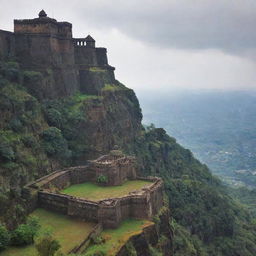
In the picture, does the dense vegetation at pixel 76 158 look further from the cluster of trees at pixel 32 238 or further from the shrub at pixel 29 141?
the cluster of trees at pixel 32 238

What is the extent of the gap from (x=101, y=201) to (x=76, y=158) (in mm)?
18220

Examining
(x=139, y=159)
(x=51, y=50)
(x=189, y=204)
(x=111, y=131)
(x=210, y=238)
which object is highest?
(x=51, y=50)

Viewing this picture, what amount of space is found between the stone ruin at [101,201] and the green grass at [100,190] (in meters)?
0.75

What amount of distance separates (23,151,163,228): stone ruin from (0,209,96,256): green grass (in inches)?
28.0

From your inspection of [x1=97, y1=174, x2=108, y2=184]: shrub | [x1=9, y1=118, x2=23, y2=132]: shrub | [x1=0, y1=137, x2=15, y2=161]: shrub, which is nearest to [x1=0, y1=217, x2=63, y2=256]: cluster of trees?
[x1=0, y1=137, x2=15, y2=161]: shrub

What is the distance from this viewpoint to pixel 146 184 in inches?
1734

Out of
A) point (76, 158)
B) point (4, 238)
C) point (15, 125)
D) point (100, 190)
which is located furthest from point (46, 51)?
point (4, 238)

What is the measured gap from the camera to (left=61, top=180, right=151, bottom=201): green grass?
39972mm

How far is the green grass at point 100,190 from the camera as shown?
3997 centimetres

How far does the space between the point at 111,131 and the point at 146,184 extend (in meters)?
22.0

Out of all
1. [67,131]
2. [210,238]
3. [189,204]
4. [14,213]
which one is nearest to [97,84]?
[67,131]

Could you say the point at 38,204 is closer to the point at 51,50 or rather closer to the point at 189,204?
the point at 51,50

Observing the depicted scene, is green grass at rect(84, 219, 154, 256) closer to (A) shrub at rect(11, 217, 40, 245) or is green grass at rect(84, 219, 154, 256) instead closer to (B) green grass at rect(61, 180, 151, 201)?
(B) green grass at rect(61, 180, 151, 201)

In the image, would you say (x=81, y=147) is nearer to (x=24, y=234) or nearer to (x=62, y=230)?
(x=62, y=230)
